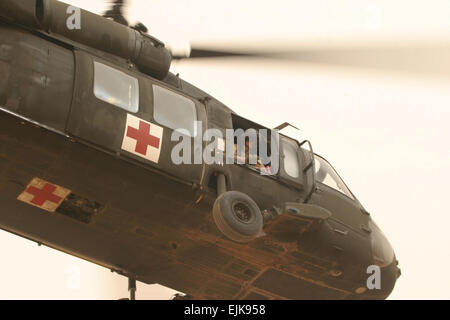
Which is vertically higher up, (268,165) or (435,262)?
(435,262)

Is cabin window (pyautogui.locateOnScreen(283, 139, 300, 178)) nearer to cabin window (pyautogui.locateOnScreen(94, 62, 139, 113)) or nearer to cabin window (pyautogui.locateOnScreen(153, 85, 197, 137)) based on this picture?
cabin window (pyautogui.locateOnScreen(153, 85, 197, 137))

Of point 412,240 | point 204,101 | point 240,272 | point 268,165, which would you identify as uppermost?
point 412,240

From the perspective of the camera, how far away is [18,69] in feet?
25.8

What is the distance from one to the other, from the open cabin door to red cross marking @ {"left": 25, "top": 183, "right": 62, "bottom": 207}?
0.79 meters

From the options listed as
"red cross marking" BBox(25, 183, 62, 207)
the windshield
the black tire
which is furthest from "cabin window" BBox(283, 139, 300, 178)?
"red cross marking" BBox(25, 183, 62, 207)

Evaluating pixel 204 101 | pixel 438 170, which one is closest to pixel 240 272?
pixel 204 101

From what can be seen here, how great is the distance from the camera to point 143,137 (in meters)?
8.55

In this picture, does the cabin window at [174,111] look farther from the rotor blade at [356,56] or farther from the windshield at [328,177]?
the windshield at [328,177]

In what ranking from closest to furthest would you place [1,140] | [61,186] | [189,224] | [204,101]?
[1,140] → [61,186] → [189,224] → [204,101]

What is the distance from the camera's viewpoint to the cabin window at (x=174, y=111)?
29.3 feet

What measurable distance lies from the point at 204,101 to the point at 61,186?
2.42m

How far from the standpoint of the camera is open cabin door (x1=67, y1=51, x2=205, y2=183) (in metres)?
8.18

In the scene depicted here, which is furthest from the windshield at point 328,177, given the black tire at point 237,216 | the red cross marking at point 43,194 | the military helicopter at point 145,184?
the red cross marking at point 43,194

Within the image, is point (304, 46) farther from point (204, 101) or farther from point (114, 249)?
point (114, 249)
